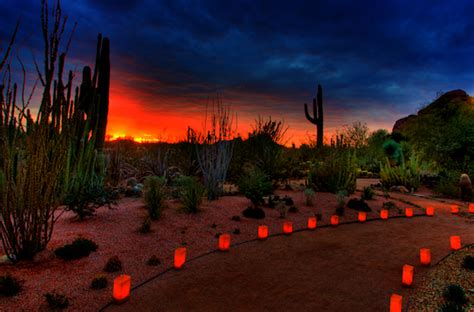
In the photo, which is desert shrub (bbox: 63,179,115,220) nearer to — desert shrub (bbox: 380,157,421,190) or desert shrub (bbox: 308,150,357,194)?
desert shrub (bbox: 308,150,357,194)

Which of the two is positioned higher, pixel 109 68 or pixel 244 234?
pixel 109 68

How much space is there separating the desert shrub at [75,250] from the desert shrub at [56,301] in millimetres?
948

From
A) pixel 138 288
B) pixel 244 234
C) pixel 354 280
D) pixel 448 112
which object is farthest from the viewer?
pixel 448 112

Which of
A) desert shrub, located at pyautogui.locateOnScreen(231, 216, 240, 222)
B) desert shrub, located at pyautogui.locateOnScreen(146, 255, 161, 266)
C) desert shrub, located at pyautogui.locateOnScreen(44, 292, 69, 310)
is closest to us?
desert shrub, located at pyautogui.locateOnScreen(44, 292, 69, 310)

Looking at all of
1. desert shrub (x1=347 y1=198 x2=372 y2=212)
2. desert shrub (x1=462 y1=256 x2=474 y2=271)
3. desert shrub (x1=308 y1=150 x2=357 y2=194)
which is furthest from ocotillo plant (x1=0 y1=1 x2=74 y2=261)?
desert shrub (x1=308 y1=150 x2=357 y2=194)

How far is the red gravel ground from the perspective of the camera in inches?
119

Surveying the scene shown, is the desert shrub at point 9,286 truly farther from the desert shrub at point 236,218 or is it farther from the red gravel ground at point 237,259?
the desert shrub at point 236,218

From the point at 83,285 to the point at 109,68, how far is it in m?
7.54

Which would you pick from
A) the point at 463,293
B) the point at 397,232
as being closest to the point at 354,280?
the point at 463,293

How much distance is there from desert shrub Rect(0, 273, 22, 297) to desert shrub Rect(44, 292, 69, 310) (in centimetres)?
35

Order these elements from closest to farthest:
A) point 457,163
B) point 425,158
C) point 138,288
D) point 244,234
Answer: point 138,288
point 244,234
point 457,163
point 425,158

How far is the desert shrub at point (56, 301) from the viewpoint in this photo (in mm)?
2701

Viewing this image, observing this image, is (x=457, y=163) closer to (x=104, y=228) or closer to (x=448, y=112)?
(x=448, y=112)

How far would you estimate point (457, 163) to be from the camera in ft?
39.7
